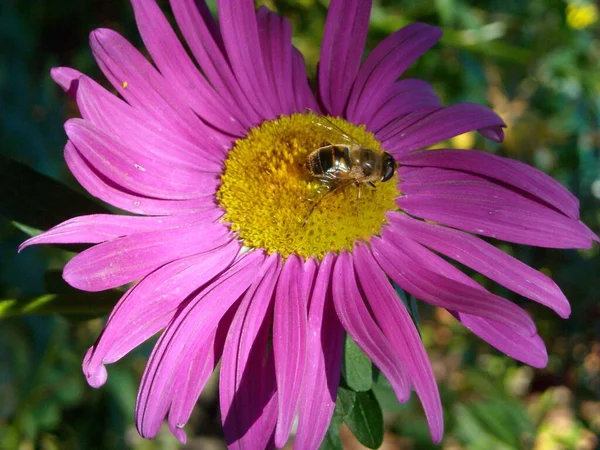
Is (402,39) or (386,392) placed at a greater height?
(402,39)

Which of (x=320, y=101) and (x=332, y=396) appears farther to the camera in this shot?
(x=320, y=101)

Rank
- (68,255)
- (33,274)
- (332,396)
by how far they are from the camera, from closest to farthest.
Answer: (332,396) < (33,274) < (68,255)

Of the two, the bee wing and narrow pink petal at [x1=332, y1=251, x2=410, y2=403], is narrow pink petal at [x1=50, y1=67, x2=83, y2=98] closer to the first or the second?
the bee wing

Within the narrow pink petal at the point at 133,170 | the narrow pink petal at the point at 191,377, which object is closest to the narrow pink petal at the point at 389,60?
the narrow pink petal at the point at 133,170

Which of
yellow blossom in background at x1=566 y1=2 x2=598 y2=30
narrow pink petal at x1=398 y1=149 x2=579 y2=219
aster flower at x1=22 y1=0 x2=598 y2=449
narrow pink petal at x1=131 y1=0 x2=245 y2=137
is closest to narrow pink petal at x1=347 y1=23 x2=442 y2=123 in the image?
aster flower at x1=22 y1=0 x2=598 y2=449

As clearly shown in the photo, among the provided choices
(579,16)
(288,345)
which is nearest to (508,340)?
(288,345)

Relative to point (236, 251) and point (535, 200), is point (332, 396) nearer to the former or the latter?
point (236, 251)

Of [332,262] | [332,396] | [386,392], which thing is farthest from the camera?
[386,392]

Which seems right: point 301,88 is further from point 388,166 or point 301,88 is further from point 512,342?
point 512,342

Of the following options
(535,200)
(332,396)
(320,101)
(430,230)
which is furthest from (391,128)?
(332,396)
